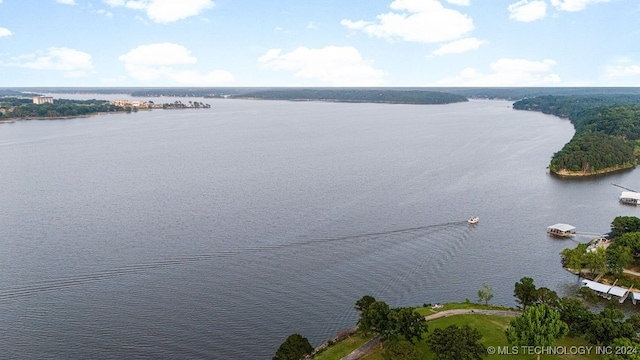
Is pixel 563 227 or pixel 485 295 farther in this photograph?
pixel 563 227

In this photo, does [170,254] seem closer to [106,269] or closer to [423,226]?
[106,269]


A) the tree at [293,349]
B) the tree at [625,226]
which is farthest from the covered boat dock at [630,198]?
the tree at [293,349]

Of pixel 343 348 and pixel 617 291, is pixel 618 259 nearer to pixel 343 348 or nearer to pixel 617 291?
pixel 617 291

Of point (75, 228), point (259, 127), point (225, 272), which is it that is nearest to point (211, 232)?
point (225, 272)

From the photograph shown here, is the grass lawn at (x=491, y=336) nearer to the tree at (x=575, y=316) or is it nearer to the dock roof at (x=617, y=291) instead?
the tree at (x=575, y=316)

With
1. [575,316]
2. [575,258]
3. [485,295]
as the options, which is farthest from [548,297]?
[575,258]

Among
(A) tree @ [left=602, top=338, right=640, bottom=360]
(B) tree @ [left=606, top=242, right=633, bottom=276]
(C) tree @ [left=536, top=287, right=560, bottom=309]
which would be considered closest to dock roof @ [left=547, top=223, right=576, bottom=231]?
(B) tree @ [left=606, top=242, right=633, bottom=276]
